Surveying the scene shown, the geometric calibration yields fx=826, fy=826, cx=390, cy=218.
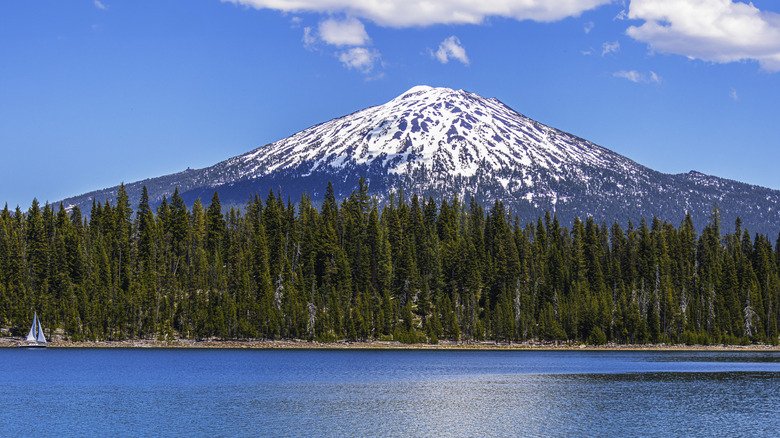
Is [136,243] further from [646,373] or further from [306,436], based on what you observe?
[306,436]

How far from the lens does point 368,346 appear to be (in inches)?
5950

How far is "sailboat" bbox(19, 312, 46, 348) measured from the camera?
140 metres

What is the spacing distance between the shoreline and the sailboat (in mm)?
1803

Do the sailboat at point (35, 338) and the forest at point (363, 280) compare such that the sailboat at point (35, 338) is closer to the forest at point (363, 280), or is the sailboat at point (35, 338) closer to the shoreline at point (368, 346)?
the shoreline at point (368, 346)

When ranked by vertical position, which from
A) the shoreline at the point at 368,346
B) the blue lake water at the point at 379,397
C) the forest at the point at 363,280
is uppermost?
the forest at the point at 363,280

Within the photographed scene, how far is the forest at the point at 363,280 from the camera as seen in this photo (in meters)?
152

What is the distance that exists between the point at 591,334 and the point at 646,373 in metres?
59.5

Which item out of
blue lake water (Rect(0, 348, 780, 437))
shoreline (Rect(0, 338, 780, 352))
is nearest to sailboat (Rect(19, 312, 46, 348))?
shoreline (Rect(0, 338, 780, 352))

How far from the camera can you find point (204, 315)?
151m

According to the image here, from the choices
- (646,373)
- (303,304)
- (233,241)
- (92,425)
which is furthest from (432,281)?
(92,425)

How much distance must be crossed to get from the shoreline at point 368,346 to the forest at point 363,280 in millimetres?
1489

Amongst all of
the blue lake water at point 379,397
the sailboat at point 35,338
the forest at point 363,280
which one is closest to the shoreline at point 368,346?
the forest at point 363,280

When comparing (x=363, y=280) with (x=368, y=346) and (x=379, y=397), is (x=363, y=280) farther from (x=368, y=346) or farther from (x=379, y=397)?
(x=379, y=397)

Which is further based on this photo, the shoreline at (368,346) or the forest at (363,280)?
the forest at (363,280)
